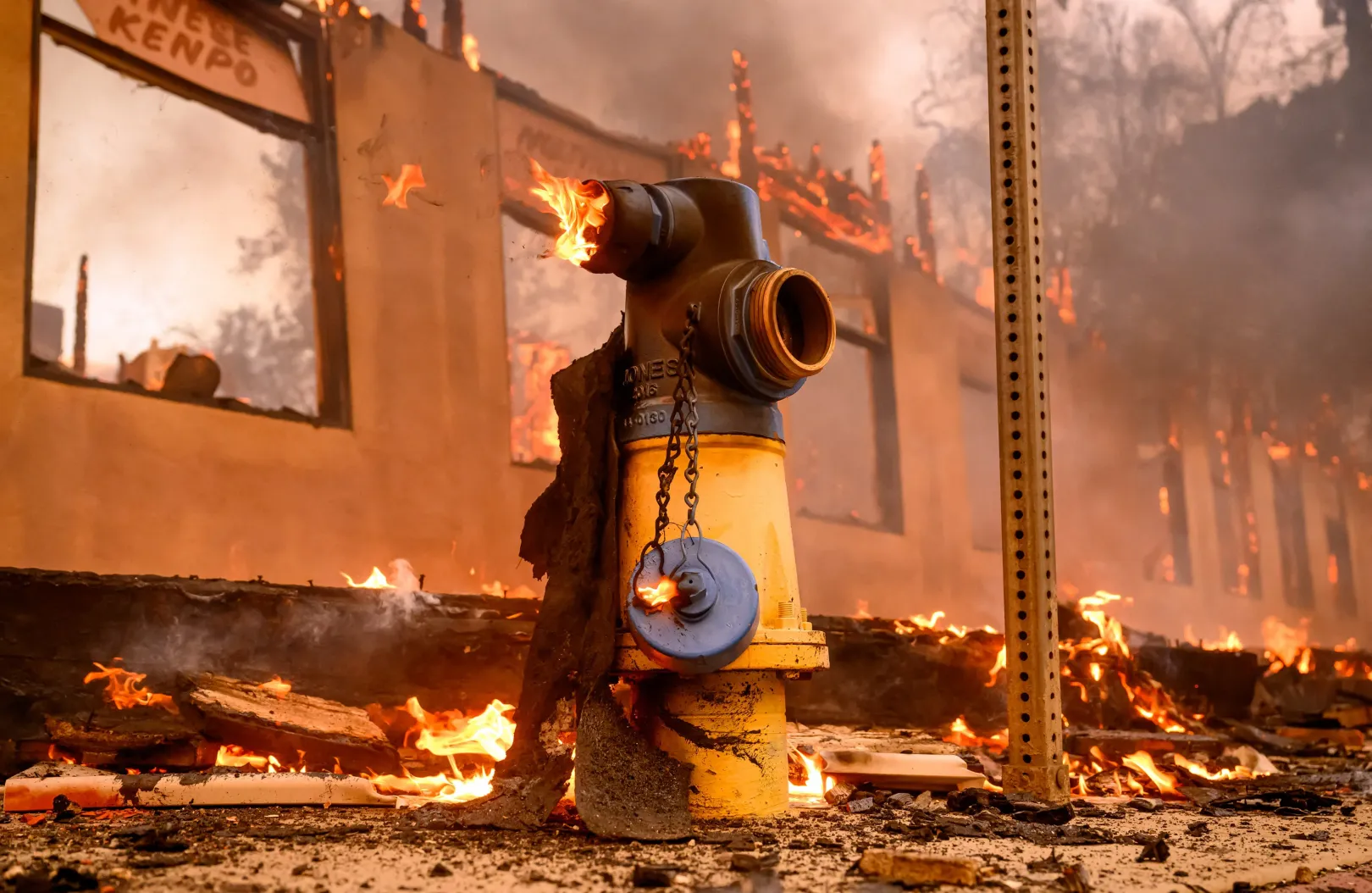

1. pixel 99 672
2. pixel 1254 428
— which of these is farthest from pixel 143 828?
pixel 1254 428

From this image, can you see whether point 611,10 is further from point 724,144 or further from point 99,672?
point 99,672

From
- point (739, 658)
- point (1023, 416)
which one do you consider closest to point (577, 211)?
point (739, 658)

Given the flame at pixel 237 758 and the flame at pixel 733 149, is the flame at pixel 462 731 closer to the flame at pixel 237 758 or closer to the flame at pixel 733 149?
the flame at pixel 237 758

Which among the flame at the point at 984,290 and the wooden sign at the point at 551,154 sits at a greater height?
the flame at the point at 984,290

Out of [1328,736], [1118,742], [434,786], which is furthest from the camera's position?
[1328,736]

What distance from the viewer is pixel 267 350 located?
12.5 metres

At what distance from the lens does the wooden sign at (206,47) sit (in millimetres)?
6012

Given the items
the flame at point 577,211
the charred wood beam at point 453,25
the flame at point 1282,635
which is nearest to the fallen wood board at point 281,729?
the flame at point 577,211

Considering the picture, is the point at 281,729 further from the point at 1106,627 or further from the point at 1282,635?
the point at 1282,635

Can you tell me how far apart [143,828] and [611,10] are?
8004 mm

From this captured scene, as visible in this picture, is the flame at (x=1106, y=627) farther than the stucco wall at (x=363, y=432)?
Yes

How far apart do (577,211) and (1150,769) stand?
3.44 metres

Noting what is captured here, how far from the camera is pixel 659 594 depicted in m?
2.93

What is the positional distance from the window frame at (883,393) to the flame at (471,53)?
4.60 metres
